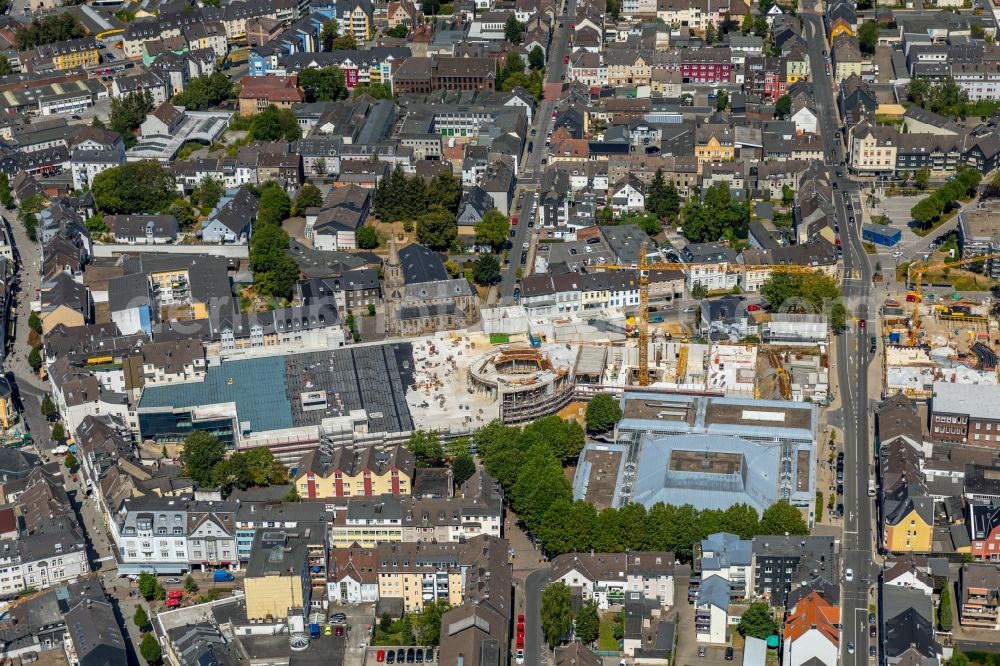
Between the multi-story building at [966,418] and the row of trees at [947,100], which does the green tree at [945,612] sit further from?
the row of trees at [947,100]

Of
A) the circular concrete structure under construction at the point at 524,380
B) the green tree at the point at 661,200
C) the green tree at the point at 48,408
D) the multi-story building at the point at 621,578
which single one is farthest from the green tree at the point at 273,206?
the multi-story building at the point at 621,578

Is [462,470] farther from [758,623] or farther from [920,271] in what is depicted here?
[920,271]

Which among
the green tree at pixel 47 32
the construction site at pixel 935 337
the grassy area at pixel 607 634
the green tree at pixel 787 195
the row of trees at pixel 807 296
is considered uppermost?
the green tree at pixel 47 32

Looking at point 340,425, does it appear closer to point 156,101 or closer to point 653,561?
point 653,561

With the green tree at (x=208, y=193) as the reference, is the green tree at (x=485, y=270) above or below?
below

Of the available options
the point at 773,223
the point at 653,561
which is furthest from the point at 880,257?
the point at 653,561

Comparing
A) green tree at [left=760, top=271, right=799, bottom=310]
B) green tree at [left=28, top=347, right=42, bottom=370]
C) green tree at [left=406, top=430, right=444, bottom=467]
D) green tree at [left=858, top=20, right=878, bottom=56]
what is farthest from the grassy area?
green tree at [left=858, top=20, right=878, bottom=56]
